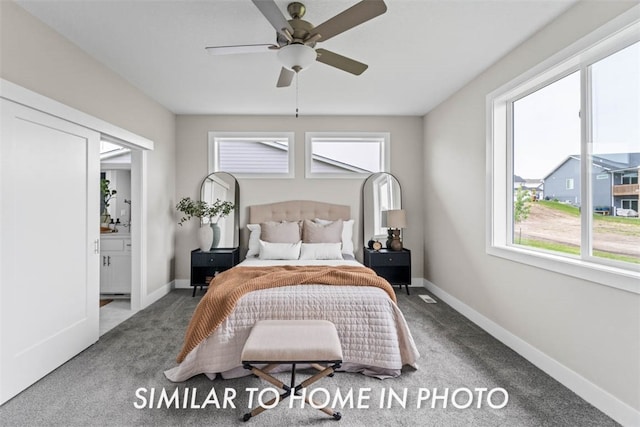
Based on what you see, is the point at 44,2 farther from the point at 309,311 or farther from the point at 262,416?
the point at 262,416

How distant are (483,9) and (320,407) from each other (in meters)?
2.91

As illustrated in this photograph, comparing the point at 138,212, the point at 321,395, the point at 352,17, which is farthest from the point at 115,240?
the point at 352,17

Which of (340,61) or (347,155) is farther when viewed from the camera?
(347,155)

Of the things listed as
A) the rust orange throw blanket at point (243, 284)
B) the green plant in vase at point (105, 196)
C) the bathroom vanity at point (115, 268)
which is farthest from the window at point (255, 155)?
the rust orange throw blanket at point (243, 284)

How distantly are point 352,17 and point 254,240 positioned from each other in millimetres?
3345

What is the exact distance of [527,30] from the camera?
2.62 meters

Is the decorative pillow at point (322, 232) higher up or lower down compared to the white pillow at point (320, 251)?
higher up

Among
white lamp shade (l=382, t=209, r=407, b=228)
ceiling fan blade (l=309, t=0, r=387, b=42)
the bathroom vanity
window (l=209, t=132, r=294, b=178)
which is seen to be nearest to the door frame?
the bathroom vanity

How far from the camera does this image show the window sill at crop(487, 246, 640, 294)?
1.89 m

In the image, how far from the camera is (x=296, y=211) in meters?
4.97

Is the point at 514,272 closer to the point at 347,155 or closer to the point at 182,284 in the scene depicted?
the point at 347,155

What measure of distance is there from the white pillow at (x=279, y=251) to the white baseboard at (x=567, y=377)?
2.20 metres

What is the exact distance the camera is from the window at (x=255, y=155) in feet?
16.5

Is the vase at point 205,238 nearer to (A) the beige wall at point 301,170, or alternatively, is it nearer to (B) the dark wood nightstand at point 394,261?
(A) the beige wall at point 301,170
